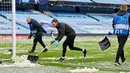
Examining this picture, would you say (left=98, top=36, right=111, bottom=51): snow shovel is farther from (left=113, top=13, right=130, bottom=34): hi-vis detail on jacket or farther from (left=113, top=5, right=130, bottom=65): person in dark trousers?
(left=113, top=13, right=130, bottom=34): hi-vis detail on jacket

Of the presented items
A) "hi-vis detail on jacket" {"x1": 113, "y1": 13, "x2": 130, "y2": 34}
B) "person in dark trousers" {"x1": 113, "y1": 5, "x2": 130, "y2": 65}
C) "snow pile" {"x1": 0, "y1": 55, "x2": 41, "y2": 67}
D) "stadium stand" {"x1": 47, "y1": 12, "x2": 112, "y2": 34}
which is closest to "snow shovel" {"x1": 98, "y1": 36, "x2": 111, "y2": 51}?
"person in dark trousers" {"x1": 113, "y1": 5, "x2": 130, "y2": 65}

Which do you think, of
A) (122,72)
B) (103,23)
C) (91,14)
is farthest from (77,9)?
(122,72)

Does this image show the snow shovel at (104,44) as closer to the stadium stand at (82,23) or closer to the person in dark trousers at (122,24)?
the person in dark trousers at (122,24)

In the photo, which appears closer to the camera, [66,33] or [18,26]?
[66,33]

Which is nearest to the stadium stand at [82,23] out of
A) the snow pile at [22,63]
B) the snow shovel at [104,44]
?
the snow shovel at [104,44]

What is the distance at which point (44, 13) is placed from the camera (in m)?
58.6

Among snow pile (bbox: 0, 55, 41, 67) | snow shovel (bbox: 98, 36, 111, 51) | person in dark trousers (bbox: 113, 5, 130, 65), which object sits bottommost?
snow pile (bbox: 0, 55, 41, 67)

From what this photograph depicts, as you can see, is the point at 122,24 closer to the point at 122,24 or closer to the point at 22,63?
the point at 122,24

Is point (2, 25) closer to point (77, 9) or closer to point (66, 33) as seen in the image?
point (77, 9)

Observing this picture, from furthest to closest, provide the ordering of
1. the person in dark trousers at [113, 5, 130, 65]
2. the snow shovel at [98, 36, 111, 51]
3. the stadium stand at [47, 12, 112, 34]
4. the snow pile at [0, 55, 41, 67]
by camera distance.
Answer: the stadium stand at [47, 12, 112, 34] < the snow shovel at [98, 36, 111, 51] < the person in dark trousers at [113, 5, 130, 65] < the snow pile at [0, 55, 41, 67]

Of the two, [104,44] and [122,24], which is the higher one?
[122,24]

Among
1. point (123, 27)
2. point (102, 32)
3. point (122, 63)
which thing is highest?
point (123, 27)

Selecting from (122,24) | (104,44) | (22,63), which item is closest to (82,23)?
(104,44)

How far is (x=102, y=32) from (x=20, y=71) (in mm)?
43133
